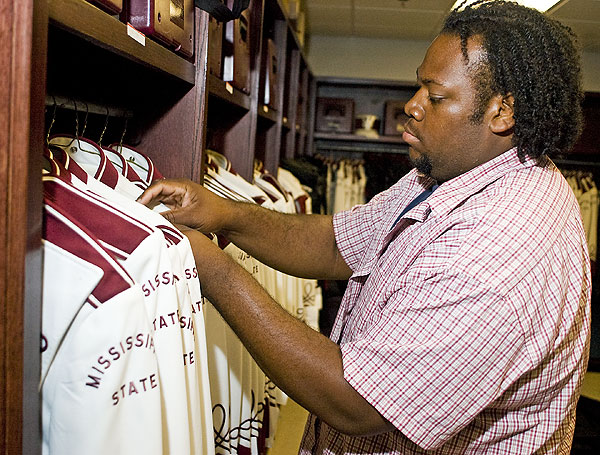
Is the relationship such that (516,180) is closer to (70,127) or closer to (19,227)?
(19,227)

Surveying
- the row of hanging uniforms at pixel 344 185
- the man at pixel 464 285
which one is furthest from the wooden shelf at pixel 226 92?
the row of hanging uniforms at pixel 344 185

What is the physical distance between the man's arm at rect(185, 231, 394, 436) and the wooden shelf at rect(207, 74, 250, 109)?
551 mm

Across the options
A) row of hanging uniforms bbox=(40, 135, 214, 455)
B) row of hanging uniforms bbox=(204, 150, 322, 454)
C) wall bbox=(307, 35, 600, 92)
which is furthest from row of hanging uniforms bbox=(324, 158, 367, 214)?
row of hanging uniforms bbox=(40, 135, 214, 455)

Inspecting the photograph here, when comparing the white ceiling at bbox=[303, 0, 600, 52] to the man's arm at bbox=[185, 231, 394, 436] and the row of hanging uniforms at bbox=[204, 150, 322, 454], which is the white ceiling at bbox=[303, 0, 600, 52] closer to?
the row of hanging uniforms at bbox=[204, 150, 322, 454]

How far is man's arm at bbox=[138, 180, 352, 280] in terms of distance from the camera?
128 centimetres

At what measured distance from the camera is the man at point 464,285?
99 centimetres

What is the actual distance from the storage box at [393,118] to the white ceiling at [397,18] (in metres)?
0.62

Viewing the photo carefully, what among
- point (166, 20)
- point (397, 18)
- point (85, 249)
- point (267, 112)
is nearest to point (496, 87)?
point (166, 20)

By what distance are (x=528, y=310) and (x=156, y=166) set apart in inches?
33.8

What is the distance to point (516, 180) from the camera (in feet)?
3.75

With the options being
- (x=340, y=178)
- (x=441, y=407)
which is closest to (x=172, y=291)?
(x=441, y=407)

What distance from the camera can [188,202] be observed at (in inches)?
50.6

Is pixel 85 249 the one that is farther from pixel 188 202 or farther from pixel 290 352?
pixel 188 202

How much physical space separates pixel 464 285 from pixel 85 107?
0.91 m
